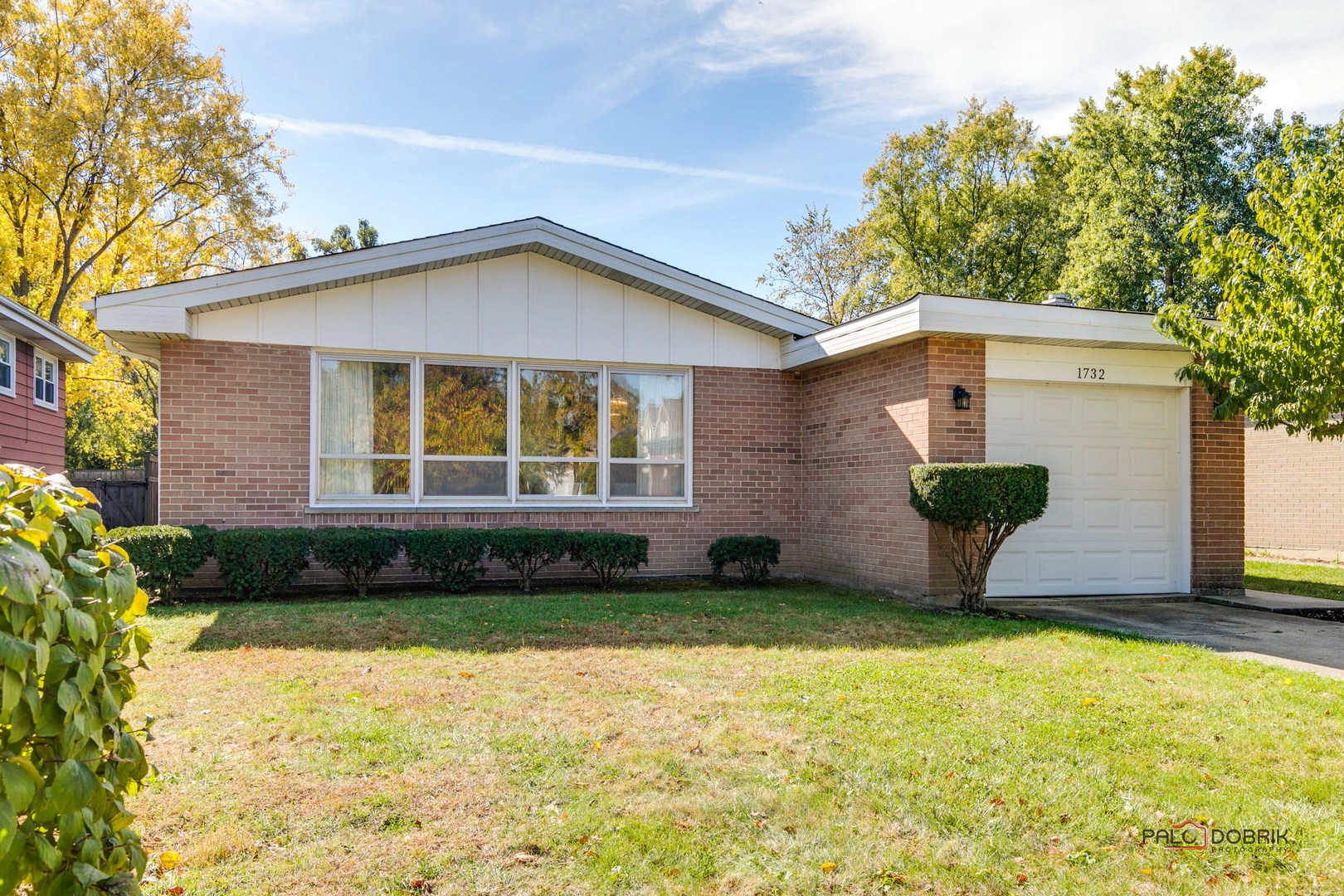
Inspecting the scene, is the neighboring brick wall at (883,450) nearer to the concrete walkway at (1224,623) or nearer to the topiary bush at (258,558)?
the concrete walkway at (1224,623)

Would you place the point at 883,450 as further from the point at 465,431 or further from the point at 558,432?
the point at 465,431

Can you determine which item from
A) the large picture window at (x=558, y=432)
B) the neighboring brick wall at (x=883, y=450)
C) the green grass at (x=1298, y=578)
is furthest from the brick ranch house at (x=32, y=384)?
the green grass at (x=1298, y=578)

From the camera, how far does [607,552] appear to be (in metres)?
9.77

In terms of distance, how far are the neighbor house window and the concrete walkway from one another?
23.0 feet

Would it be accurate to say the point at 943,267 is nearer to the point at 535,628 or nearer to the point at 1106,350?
the point at 1106,350

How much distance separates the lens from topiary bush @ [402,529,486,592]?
30.2 ft

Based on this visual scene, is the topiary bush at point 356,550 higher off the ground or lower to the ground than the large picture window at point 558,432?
lower

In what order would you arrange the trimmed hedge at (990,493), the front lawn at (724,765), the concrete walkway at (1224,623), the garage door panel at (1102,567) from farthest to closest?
the garage door panel at (1102,567)
the trimmed hedge at (990,493)
the concrete walkway at (1224,623)
the front lawn at (724,765)

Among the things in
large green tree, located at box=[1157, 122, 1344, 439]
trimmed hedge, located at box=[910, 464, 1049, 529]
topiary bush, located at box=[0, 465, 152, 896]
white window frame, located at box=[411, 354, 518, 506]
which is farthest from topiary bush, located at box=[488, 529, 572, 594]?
topiary bush, located at box=[0, 465, 152, 896]

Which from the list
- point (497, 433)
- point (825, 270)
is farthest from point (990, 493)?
point (825, 270)

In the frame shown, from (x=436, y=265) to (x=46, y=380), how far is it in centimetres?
964

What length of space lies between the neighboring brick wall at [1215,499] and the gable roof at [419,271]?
4630 millimetres

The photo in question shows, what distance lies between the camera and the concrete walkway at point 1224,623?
6.59 meters

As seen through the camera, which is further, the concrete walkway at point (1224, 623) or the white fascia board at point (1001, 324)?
the white fascia board at point (1001, 324)
